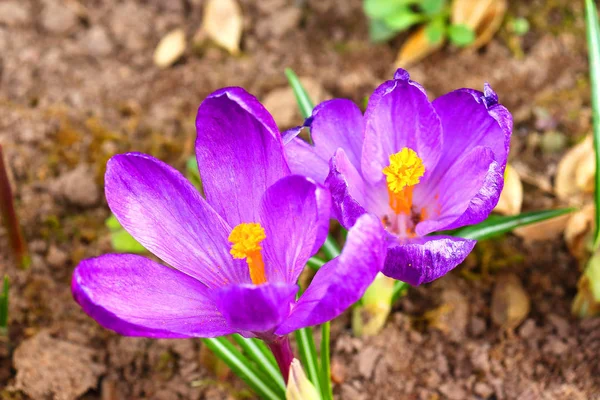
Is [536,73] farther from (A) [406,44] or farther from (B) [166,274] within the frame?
(B) [166,274]

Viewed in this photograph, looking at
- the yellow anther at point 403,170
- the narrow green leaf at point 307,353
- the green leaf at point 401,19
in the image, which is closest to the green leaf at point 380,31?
the green leaf at point 401,19

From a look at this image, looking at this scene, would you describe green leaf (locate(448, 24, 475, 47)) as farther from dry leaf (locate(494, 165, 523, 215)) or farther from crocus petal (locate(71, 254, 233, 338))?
crocus petal (locate(71, 254, 233, 338))

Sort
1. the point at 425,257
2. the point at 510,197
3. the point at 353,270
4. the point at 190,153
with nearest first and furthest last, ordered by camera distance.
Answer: the point at 353,270, the point at 425,257, the point at 510,197, the point at 190,153

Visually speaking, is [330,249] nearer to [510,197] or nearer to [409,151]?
[409,151]

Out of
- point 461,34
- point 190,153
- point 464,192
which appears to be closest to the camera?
point 464,192

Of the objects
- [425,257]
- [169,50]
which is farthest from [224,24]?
[425,257]

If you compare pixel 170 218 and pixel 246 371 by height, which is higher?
pixel 170 218

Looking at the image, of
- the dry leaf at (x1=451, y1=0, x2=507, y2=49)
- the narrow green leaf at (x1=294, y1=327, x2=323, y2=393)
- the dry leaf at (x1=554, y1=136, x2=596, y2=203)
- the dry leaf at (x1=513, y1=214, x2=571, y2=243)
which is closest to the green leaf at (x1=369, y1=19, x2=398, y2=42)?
the dry leaf at (x1=451, y1=0, x2=507, y2=49)

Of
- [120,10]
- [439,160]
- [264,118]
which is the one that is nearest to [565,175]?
[439,160]
